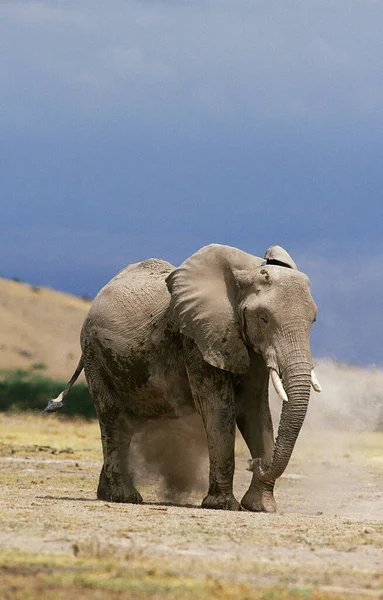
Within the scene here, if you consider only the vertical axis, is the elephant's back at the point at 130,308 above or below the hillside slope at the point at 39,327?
below

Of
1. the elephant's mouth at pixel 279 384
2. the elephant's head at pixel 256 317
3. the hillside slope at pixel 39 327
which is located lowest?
the elephant's mouth at pixel 279 384

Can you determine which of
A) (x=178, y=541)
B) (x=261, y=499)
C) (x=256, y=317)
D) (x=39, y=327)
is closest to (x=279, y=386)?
(x=256, y=317)

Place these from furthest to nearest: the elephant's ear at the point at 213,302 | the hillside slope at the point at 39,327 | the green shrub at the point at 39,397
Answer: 1. the hillside slope at the point at 39,327
2. the green shrub at the point at 39,397
3. the elephant's ear at the point at 213,302

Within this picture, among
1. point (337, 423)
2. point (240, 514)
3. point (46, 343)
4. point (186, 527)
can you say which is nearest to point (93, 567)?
point (186, 527)

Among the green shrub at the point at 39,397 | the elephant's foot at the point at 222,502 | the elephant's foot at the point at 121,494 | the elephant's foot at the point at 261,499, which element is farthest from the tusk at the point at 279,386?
the green shrub at the point at 39,397

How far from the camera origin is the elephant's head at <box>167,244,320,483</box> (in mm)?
14477

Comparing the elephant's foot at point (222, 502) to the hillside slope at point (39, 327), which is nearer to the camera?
the elephant's foot at point (222, 502)

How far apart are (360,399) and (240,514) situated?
84.9ft

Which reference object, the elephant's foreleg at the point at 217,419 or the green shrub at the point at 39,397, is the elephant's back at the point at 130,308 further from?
the green shrub at the point at 39,397

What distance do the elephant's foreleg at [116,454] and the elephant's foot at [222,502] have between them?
1.90m

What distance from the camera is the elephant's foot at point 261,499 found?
15.4 m

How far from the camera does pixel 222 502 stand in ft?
51.6

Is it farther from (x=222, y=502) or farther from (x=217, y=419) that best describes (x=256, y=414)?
(x=222, y=502)

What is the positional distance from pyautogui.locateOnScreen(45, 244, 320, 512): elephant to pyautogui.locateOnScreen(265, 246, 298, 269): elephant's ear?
2cm
